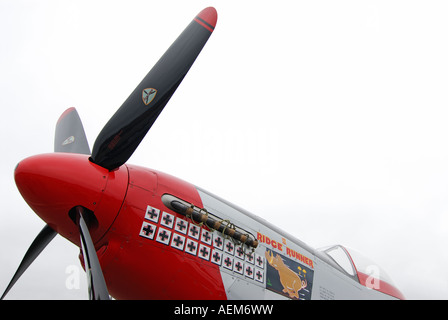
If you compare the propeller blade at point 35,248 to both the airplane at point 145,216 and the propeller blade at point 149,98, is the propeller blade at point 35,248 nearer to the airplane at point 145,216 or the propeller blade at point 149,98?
the airplane at point 145,216

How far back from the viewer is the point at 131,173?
191 inches

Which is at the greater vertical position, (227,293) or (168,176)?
(168,176)

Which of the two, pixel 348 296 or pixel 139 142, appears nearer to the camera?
pixel 139 142

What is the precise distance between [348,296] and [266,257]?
7.14ft

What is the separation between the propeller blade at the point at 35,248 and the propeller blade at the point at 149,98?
1822mm

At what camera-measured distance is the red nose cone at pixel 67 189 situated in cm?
417

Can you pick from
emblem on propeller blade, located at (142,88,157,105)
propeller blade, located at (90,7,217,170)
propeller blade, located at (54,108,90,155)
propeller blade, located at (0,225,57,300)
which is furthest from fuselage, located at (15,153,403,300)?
propeller blade, located at (54,108,90,155)

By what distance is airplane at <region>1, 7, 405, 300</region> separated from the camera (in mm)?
4258

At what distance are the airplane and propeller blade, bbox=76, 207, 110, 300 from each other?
0.05 feet
